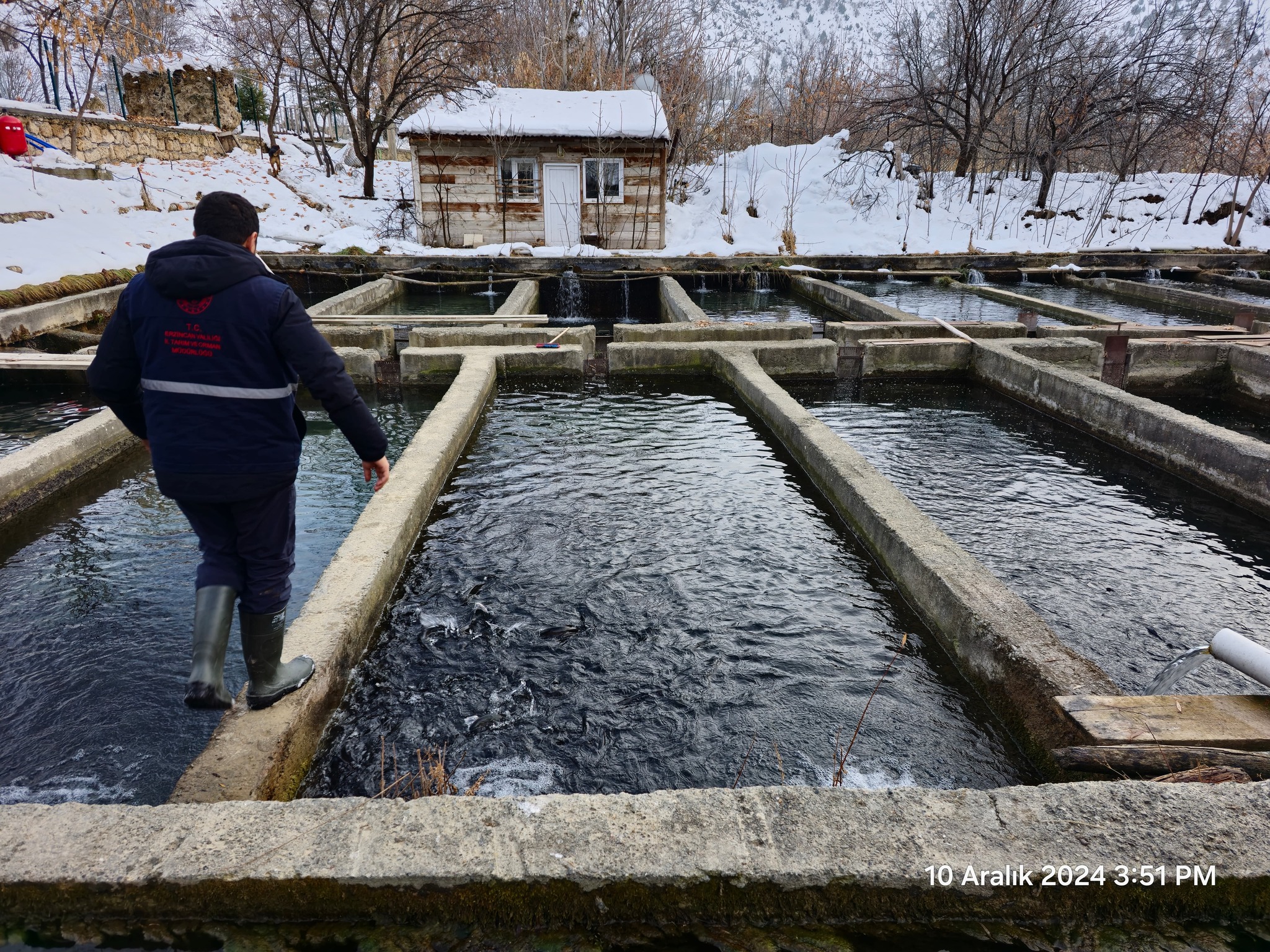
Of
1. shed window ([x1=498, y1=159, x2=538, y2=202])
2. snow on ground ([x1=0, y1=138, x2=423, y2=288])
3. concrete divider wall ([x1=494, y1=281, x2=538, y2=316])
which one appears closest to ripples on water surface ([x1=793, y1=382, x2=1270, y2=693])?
concrete divider wall ([x1=494, y1=281, x2=538, y2=316])

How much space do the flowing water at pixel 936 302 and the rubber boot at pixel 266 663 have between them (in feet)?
36.4

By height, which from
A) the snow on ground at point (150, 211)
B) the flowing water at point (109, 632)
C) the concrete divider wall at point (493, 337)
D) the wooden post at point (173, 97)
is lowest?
the flowing water at point (109, 632)

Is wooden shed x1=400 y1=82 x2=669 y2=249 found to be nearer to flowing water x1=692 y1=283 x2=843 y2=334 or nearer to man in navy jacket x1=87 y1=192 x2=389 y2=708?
flowing water x1=692 y1=283 x2=843 y2=334

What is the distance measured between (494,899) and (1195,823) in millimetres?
1976

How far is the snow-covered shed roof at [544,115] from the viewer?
63.6 feet

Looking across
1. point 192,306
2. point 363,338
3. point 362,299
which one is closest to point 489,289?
point 362,299

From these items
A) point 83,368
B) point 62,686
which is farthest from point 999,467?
point 83,368

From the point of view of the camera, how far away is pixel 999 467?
20.4 feet

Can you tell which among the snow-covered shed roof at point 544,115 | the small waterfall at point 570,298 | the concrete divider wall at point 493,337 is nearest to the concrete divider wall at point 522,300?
the concrete divider wall at point 493,337

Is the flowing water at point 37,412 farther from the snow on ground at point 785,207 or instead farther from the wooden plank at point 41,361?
the snow on ground at point 785,207

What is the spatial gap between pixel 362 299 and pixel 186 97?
20700 millimetres

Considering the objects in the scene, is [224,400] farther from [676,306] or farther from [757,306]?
[757,306]

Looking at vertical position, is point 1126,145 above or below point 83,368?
above

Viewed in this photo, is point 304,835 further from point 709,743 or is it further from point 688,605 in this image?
point 688,605
